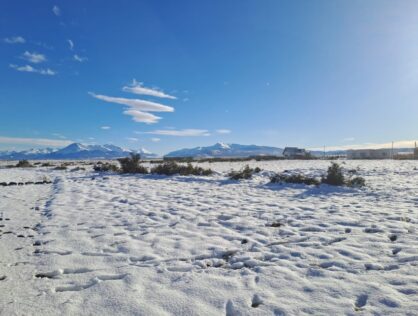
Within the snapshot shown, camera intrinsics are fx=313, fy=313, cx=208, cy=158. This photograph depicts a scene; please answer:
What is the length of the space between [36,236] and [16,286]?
6.96ft

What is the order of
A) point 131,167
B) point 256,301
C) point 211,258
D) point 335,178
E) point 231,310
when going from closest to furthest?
point 231,310 < point 256,301 < point 211,258 < point 335,178 < point 131,167

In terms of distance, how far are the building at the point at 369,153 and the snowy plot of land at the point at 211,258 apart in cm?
3515

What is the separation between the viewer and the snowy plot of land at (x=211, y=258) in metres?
3.02

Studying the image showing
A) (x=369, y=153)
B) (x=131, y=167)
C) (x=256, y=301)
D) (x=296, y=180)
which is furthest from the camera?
(x=369, y=153)

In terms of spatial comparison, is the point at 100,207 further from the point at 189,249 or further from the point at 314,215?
the point at 314,215

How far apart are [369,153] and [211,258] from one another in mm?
42779

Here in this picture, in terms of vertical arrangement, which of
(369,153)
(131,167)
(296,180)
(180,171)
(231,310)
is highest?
(369,153)

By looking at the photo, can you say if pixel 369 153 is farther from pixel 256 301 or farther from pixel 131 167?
pixel 256 301

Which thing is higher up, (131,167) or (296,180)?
(131,167)

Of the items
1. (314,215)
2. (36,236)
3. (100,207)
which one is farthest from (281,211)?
Result: (36,236)

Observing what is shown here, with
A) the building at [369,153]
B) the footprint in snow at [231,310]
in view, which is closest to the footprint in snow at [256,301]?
the footprint in snow at [231,310]

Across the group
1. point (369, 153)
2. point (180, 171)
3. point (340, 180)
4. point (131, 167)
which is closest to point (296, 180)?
point (340, 180)

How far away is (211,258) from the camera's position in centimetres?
425

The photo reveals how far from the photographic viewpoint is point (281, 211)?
707 centimetres
